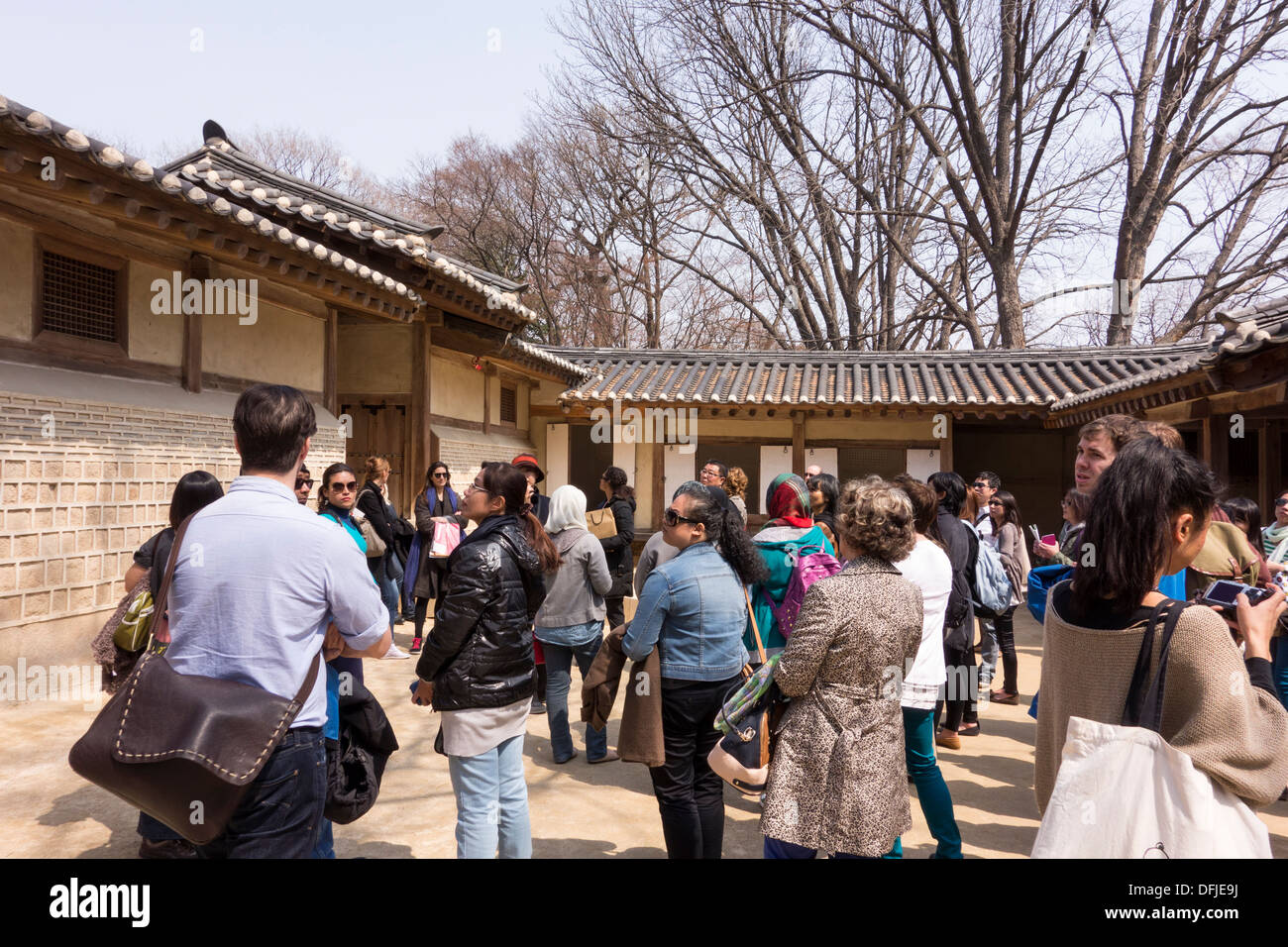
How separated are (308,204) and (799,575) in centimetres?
601

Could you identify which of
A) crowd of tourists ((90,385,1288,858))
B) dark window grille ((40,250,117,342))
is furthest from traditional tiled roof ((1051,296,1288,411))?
dark window grille ((40,250,117,342))

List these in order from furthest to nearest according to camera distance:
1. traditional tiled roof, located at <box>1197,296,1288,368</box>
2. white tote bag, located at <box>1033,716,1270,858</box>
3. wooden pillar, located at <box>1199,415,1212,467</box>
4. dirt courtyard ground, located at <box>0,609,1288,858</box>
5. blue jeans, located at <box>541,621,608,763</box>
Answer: wooden pillar, located at <box>1199,415,1212,467</box> → traditional tiled roof, located at <box>1197,296,1288,368</box> → blue jeans, located at <box>541,621,608,763</box> → dirt courtyard ground, located at <box>0,609,1288,858</box> → white tote bag, located at <box>1033,716,1270,858</box>

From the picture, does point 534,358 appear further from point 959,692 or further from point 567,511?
point 959,692

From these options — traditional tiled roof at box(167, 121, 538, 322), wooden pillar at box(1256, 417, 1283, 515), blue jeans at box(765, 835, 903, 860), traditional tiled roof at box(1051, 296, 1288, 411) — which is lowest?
blue jeans at box(765, 835, 903, 860)

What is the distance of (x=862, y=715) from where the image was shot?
2557 millimetres

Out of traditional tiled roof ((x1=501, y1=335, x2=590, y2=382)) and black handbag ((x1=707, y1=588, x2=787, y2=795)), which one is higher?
traditional tiled roof ((x1=501, y1=335, x2=590, y2=382))

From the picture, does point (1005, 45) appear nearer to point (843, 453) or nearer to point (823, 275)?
point (823, 275)

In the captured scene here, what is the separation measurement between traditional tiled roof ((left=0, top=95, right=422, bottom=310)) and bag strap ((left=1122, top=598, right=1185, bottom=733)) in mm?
5322

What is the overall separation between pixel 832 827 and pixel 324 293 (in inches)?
266

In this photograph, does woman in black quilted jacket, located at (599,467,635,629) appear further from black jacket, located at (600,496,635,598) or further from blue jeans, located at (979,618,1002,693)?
blue jeans, located at (979,618,1002,693)

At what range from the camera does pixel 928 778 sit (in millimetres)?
3246

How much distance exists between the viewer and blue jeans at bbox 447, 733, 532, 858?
2916 millimetres

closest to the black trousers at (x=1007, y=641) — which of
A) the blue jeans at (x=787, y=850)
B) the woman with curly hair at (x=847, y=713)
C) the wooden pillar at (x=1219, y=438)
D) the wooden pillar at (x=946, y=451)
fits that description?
the wooden pillar at (x=1219, y=438)
